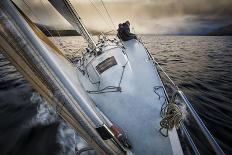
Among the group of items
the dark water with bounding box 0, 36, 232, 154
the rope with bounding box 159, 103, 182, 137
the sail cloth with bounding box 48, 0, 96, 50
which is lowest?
the dark water with bounding box 0, 36, 232, 154

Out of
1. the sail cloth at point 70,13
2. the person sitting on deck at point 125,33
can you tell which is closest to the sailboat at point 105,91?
the sail cloth at point 70,13

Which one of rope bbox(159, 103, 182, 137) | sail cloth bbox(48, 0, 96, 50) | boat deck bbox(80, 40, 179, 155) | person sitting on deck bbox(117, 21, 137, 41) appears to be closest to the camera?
rope bbox(159, 103, 182, 137)

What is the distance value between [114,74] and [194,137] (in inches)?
126

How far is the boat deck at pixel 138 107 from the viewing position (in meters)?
4.45

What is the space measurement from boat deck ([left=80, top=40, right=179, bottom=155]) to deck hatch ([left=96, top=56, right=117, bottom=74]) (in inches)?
20.5

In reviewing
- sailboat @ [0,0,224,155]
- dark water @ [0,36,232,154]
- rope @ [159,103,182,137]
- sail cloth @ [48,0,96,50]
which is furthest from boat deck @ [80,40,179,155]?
sail cloth @ [48,0,96,50]

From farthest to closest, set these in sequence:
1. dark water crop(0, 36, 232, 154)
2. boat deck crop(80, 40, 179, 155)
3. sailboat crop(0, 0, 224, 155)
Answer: dark water crop(0, 36, 232, 154)
boat deck crop(80, 40, 179, 155)
sailboat crop(0, 0, 224, 155)

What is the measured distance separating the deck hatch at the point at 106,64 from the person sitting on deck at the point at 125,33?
127 inches

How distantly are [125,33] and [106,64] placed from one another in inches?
145

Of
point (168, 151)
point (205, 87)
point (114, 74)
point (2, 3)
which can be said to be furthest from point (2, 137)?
point (205, 87)

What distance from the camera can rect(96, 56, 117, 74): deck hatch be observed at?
7223 millimetres

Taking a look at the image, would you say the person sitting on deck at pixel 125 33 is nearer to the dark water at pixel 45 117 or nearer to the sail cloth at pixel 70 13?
the sail cloth at pixel 70 13

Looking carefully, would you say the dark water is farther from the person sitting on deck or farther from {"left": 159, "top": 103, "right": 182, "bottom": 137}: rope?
the person sitting on deck

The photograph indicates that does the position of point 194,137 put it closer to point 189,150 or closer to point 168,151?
point 189,150
